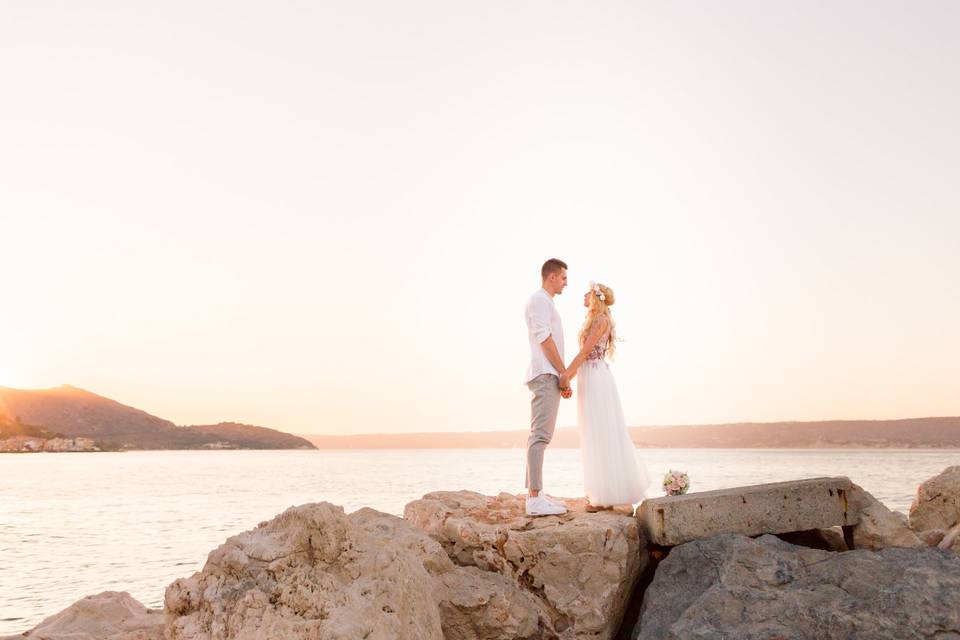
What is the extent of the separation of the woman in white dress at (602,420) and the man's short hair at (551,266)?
0.75 m

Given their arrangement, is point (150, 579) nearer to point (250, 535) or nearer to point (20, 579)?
point (20, 579)

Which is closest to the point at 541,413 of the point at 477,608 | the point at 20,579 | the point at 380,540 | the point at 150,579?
the point at 477,608

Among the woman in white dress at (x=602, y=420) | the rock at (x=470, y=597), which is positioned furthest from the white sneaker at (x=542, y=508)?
the rock at (x=470, y=597)

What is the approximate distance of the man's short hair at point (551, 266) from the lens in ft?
27.1

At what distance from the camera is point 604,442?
28.1 feet

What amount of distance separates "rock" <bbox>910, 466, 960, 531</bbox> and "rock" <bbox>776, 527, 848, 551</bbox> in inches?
119

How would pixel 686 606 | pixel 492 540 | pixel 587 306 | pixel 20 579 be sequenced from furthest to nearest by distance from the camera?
pixel 20 579 < pixel 587 306 < pixel 492 540 < pixel 686 606

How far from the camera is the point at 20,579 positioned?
18.4 metres

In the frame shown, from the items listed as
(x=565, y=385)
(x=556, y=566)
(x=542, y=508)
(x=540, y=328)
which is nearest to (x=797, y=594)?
(x=556, y=566)

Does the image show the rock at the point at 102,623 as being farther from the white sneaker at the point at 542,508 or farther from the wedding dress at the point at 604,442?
the wedding dress at the point at 604,442

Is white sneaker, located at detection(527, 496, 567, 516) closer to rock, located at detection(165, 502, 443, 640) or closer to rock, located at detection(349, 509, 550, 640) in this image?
rock, located at detection(349, 509, 550, 640)

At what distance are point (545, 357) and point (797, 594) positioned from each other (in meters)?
3.55

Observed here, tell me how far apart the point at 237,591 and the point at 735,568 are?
4241 mm

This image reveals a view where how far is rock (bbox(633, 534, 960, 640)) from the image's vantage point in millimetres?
5480
